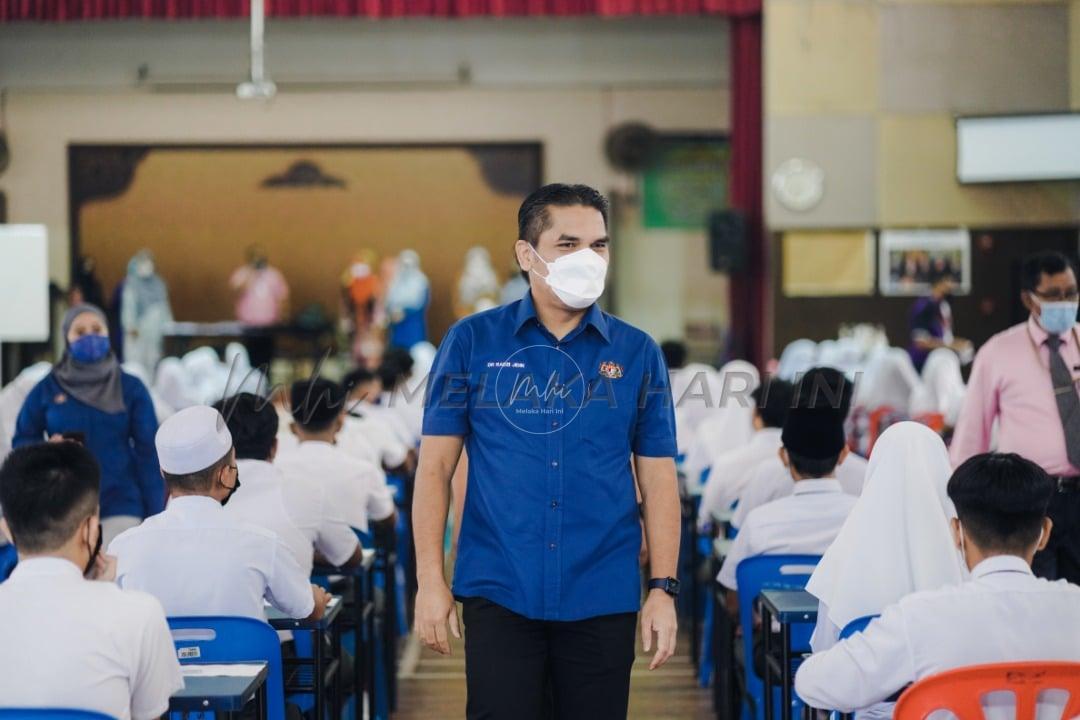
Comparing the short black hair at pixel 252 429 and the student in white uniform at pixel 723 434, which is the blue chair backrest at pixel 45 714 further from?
the student in white uniform at pixel 723 434

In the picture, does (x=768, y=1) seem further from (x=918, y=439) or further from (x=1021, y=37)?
(x=918, y=439)

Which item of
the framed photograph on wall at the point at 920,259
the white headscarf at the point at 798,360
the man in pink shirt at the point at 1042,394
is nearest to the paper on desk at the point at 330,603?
the man in pink shirt at the point at 1042,394

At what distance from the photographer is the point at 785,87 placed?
12.2 m

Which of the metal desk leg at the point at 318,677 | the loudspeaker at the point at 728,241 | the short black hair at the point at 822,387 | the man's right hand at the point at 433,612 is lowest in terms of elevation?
the metal desk leg at the point at 318,677

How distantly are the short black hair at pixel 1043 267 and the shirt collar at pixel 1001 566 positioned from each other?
2172mm

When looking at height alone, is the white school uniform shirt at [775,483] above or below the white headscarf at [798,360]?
below

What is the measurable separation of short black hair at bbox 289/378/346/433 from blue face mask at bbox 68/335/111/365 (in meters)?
0.76

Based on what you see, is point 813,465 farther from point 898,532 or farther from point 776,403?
point 776,403

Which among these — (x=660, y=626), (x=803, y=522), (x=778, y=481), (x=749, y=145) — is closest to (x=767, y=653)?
(x=803, y=522)

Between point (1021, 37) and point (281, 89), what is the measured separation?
317 inches

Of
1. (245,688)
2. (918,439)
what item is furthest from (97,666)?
(918,439)

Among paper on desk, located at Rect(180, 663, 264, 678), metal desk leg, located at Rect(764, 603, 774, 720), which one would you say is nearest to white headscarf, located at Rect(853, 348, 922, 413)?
metal desk leg, located at Rect(764, 603, 774, 720)

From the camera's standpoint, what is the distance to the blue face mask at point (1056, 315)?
13.6ft

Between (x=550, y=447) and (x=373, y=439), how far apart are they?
12.7ft
